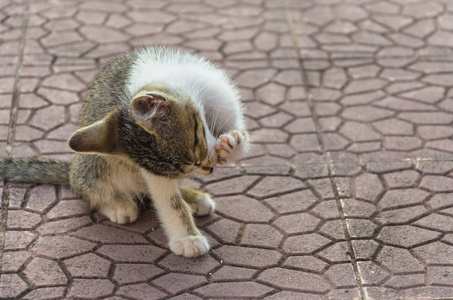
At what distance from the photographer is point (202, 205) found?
5434mm

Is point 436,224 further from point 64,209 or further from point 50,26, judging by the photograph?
point 50,26

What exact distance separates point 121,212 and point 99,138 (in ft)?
3.36

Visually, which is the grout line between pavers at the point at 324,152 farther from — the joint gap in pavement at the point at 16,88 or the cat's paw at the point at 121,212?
the joint gap in pavement at the point at 16,88

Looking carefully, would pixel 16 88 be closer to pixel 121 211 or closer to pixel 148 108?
pixel 121 211

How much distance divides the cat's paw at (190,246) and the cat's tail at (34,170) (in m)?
1.30

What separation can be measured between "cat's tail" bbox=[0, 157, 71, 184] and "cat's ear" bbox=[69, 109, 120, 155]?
4.39ft

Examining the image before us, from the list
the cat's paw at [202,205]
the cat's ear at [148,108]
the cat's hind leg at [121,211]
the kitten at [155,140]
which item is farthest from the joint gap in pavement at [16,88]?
the cat's ear at [148,108]

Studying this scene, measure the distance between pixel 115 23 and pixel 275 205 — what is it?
12.5ft

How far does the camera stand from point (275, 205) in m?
5.60

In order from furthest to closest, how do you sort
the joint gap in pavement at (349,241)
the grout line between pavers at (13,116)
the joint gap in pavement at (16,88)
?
the joint gap in pavement at (16,88) → the grout line between pavers at (13,116) → the joint gap in pavement at (349,241)

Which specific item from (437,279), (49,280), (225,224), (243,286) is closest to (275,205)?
(225,224)

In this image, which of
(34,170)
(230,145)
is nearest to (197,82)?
(230,145)

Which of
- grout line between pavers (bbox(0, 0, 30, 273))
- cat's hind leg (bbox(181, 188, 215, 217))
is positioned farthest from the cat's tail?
cat's hind leg (bbox(181, 188, 215, 217))

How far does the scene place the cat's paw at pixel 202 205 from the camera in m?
5.43
